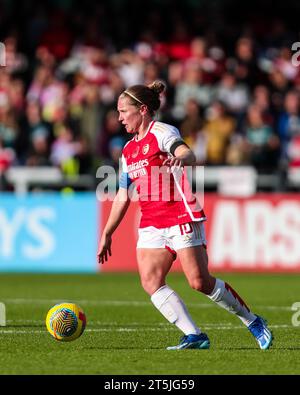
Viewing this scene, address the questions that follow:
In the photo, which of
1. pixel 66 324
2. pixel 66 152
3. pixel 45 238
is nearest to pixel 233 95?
pixel 66 152

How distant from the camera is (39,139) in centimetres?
2011

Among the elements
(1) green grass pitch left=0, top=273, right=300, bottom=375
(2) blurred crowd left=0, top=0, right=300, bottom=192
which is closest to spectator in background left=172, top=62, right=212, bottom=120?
(2) blurred crowd left=0, top=0, right=300, bottom=192

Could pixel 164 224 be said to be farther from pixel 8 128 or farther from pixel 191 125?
pixel 8 128

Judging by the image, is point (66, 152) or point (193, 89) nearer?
point (66, 152)

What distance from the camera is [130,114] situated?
9.40 m

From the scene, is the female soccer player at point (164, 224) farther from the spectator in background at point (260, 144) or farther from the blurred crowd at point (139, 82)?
the spectator in background at point (260, 144)

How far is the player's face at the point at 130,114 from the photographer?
9.40 m

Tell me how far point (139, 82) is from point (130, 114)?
1178 cm

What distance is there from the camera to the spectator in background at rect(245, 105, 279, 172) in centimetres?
2014

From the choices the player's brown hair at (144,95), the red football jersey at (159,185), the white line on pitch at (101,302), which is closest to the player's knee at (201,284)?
the red football jersey at (159,185)

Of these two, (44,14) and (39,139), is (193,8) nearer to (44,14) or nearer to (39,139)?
(44,14)

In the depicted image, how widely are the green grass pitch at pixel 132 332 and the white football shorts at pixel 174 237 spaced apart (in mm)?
841

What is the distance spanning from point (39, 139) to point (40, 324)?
8799 millimetres
